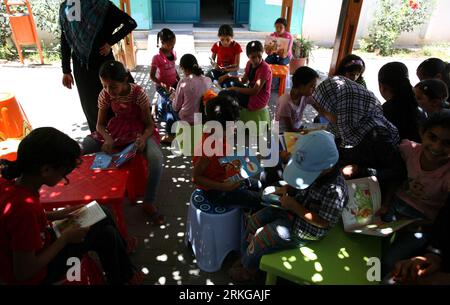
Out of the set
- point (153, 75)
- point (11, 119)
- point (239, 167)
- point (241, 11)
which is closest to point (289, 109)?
point (239, 167)

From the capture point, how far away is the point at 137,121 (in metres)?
3.49

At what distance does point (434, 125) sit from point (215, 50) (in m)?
4.33

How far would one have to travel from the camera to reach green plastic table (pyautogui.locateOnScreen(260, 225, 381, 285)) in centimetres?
210

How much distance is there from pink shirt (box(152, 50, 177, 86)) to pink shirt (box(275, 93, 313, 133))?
7.19 feet

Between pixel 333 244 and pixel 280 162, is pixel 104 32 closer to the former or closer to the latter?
pixel 280 162

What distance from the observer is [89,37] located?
3523mm

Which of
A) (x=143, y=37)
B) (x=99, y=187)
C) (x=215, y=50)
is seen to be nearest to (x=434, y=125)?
A: (x=99, y=187)

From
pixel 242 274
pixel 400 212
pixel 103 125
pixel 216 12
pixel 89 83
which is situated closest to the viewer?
pixel 400 212

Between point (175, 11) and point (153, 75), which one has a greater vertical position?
point (175, 11)

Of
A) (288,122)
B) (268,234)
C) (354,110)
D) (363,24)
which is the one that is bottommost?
(268,234)

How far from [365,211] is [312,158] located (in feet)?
2.64

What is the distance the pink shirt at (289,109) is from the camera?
3.78m

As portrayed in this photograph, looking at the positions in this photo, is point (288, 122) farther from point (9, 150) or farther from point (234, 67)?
point (9, 150)

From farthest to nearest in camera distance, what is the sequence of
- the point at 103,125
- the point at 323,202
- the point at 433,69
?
the point at 433,69
the point at 103,125
the point at 323,202
